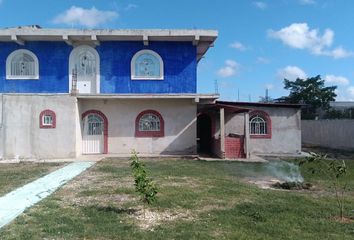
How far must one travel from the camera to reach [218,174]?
15.4m

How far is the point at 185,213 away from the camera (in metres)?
8.88

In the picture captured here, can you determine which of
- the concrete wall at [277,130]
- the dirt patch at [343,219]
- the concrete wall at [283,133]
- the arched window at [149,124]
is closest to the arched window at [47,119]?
the arched window at [149,124]

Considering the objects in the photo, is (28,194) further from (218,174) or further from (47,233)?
(218,174)

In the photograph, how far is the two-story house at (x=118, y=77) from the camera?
23203mm

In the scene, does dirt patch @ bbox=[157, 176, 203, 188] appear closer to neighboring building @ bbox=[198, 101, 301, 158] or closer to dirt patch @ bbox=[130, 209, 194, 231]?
dirt patch @ bbox=[130, 209, 194, 231]

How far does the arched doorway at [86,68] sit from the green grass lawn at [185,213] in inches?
420

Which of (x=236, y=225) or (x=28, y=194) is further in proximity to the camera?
(x=28, y=194)

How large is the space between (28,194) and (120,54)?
13.5 metres

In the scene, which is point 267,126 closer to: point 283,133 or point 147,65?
point 283,133

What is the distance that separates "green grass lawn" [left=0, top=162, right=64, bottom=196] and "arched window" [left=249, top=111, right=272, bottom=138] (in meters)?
11.9

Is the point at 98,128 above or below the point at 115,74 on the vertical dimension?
below

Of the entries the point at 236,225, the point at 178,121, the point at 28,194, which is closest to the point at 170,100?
the point at 178,121

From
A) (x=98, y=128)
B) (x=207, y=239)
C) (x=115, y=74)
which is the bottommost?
(x=207, y=239)

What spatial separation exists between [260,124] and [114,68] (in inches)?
349
